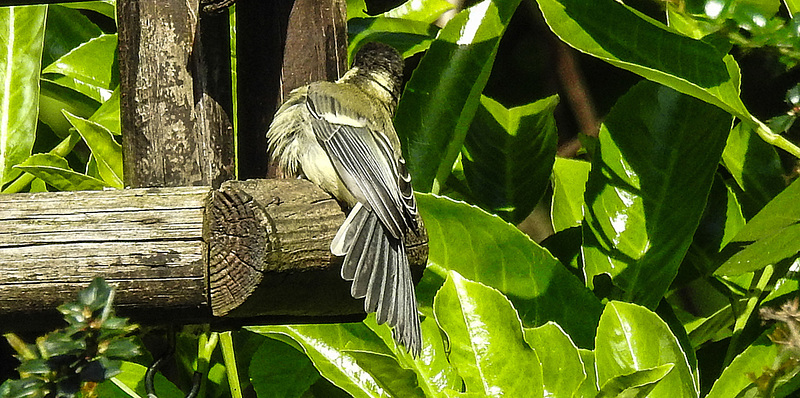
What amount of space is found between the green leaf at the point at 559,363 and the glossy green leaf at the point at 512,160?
76cm

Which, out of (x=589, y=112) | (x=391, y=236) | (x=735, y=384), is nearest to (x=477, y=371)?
(x=391, y=236)

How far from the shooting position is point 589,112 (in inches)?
158

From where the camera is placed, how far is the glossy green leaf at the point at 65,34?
291cm

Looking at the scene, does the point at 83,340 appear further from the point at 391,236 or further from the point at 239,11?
the point at 239,11

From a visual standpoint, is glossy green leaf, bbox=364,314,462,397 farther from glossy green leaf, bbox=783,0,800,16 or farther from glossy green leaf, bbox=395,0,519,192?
glossy green leaf, bbox=783,0,800,16

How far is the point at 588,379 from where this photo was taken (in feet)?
6.37

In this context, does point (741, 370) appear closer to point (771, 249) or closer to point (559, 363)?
point (771, 249)

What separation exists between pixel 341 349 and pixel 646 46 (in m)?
0.87

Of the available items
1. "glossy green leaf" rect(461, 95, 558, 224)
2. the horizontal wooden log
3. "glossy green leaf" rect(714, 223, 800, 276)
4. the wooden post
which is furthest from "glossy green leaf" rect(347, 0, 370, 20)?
the horizontal wooden log

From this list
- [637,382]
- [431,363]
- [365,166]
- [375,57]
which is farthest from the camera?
[375,57]

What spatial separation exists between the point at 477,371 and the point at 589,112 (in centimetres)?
234

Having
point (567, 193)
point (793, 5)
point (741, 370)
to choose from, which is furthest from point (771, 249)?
point (567, 193)

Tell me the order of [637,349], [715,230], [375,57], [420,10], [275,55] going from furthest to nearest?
[420,10] < [715,230] < [375,57] < [275,55] < [637,349]

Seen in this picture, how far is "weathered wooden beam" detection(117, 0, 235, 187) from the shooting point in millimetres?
1841
